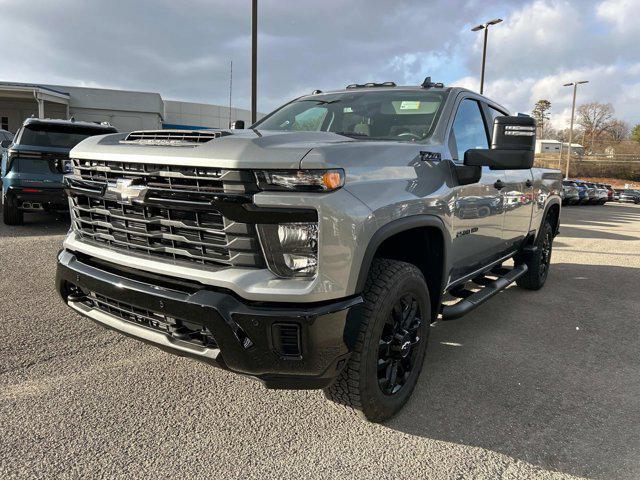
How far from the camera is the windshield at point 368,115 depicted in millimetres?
3398

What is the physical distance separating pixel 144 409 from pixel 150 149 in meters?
1.46

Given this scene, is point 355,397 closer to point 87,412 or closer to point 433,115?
point 87,412

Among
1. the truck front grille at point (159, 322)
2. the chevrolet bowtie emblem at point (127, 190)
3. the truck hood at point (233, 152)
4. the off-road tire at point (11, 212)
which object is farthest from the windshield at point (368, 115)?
the off-road tire at point (11, 212)

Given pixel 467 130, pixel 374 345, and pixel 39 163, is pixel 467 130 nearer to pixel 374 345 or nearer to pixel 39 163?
pixel 374 345

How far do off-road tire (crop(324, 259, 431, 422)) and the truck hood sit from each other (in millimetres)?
742

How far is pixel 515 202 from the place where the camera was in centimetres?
461

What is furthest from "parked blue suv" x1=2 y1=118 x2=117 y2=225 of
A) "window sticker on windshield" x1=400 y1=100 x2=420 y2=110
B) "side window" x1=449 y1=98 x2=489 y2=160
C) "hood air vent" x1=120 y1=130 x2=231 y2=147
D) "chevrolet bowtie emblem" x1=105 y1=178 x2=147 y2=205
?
"side window" x1=449 y1=98 x2=489 y2=160

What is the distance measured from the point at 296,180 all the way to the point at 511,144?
1612 mm

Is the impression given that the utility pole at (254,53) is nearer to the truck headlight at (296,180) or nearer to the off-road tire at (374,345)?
the off-road tire at (374,345)

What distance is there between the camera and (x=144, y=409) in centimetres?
277

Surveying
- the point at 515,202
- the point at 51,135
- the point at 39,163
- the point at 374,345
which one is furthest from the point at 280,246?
the point at 51,135

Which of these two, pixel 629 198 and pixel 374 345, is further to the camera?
pixel 629 198

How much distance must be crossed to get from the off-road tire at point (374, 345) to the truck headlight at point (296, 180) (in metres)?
0.61

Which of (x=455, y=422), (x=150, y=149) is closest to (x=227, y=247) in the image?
(x=150, y=149)
